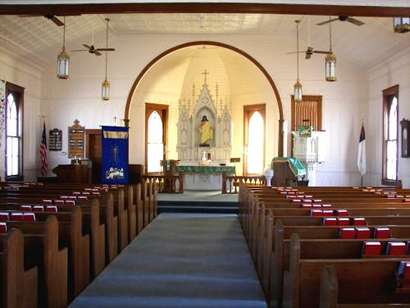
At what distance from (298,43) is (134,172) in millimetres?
5996

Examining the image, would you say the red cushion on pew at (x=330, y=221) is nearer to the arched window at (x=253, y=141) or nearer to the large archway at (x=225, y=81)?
the large archway at (x=225, y=81)

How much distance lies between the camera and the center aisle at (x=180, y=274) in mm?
4184

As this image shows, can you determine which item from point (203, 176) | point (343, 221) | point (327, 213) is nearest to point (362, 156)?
point (203, 176)

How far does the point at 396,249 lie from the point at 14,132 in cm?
Answer: 1109

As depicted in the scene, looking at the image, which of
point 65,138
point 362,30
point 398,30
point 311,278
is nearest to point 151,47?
point 65,138

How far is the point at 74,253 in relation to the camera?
4.34 metres

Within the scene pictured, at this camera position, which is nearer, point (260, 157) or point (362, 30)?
point (362, 30)

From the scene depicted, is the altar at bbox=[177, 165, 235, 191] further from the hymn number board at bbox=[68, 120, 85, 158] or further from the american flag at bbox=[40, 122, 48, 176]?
the american flag at bbox=[40, 122, 48, 176]

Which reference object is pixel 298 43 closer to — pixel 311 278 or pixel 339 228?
pixel 339 228

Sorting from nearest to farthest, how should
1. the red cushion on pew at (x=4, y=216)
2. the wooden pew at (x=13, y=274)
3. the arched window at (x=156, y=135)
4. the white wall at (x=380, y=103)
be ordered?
the wooden pew at (x=13, y=274) < the red cushion on pew at (x=4, y=216) < the white wall at (x=380, y=103) < the arched window at (x=156, y=135)

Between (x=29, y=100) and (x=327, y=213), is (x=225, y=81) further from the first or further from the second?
(x=327, y=213)

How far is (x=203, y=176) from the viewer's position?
13.8m

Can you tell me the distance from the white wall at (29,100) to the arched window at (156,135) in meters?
3.31

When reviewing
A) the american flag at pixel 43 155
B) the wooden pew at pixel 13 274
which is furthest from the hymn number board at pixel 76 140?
the wooden pew at pixel 13 274
